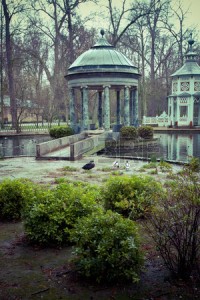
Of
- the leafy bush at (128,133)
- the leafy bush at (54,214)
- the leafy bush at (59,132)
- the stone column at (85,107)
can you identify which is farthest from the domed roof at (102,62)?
the leafy bush at (54,214)

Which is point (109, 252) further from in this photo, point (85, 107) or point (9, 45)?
point (9, 45)

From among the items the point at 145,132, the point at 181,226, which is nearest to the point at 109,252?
the point at 181,226

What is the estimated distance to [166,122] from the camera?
36.4m

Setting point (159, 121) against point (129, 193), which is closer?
point (129, 193)

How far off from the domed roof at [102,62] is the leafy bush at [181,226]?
66.4 ft

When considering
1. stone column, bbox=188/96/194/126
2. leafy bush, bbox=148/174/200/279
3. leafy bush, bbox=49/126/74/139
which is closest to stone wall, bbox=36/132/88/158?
leafy bush, bbox=49/126/74/139

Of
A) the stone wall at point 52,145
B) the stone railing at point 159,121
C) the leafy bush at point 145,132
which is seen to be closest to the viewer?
the stone wall at point 52,145

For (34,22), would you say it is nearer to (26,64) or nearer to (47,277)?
(26,64)

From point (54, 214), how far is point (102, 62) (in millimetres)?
20393

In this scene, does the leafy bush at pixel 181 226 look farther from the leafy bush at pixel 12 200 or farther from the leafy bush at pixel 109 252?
the leafy bush at pixel 12 200

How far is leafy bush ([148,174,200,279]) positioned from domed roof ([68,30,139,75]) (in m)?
20.3

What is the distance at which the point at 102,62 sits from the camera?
2403cm

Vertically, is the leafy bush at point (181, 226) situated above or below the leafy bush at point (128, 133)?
below

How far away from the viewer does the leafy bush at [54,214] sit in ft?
16.8
